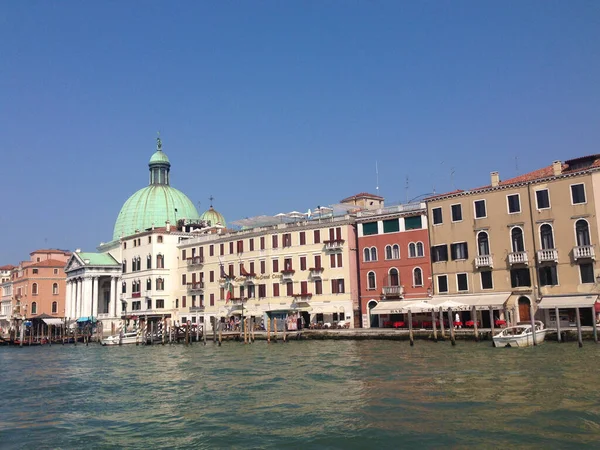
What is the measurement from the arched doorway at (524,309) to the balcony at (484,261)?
105 inches

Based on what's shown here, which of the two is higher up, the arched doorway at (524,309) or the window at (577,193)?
the window at (577,193)

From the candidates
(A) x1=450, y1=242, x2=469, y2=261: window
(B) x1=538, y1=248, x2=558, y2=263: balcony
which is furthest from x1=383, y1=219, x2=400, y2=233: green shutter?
(B) x1=538, y1=248, x2=558, y2=263: balcony

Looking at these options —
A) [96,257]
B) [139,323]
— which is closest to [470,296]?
[139,323]

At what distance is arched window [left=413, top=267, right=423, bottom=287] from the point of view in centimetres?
4191

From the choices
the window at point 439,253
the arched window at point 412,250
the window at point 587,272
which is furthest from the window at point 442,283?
the window at point 587,272

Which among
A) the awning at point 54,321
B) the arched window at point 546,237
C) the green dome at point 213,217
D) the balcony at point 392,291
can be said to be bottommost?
the awning at point 54,321

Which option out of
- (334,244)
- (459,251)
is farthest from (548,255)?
(334,244)

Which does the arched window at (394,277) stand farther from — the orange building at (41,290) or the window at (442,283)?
the orange building at (41,290)

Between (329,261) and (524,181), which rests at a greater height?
(524,181)

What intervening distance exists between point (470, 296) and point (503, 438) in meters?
26.4

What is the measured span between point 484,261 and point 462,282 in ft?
7.18

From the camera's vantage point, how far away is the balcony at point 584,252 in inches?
1345

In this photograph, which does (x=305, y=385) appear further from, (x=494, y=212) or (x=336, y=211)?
(x=336, y=211)

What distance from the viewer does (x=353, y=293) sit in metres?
45.6
